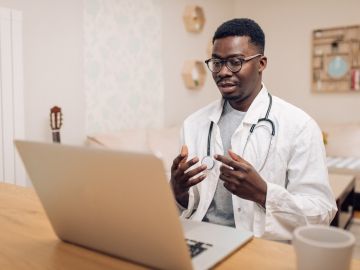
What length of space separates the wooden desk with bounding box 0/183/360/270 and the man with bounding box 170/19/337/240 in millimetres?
349

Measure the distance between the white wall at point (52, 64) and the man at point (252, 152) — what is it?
1.44 metres

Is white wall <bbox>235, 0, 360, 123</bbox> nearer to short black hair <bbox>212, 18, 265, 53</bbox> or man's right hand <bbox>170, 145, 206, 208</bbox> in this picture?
short black hair <bbox>212, 18, 265, 53</bbox>

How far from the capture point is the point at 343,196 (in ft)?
8.52

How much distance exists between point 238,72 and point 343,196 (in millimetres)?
1655

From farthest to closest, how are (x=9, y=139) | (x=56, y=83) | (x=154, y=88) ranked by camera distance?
(x=154, y=88)
(x=56, y=83)
(x=9, y=139)

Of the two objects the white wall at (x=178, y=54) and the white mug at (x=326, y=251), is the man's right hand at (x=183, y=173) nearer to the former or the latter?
the white mug at (x=326, y=251)

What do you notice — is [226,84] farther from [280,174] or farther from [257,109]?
[280,174]

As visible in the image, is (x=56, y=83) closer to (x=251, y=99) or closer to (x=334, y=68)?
(x=251, y=99)

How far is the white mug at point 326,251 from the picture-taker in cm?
50

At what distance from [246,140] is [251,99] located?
7.3 inches

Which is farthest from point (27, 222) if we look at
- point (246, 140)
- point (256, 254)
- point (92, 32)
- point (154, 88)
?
point (154, 88)

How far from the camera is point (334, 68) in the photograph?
4293mm

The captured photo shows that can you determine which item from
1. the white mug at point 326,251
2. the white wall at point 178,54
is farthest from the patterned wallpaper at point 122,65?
the white mug at point 326,251

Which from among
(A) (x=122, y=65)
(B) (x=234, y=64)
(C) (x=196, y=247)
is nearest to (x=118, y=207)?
(C) (x=196, y=247)
